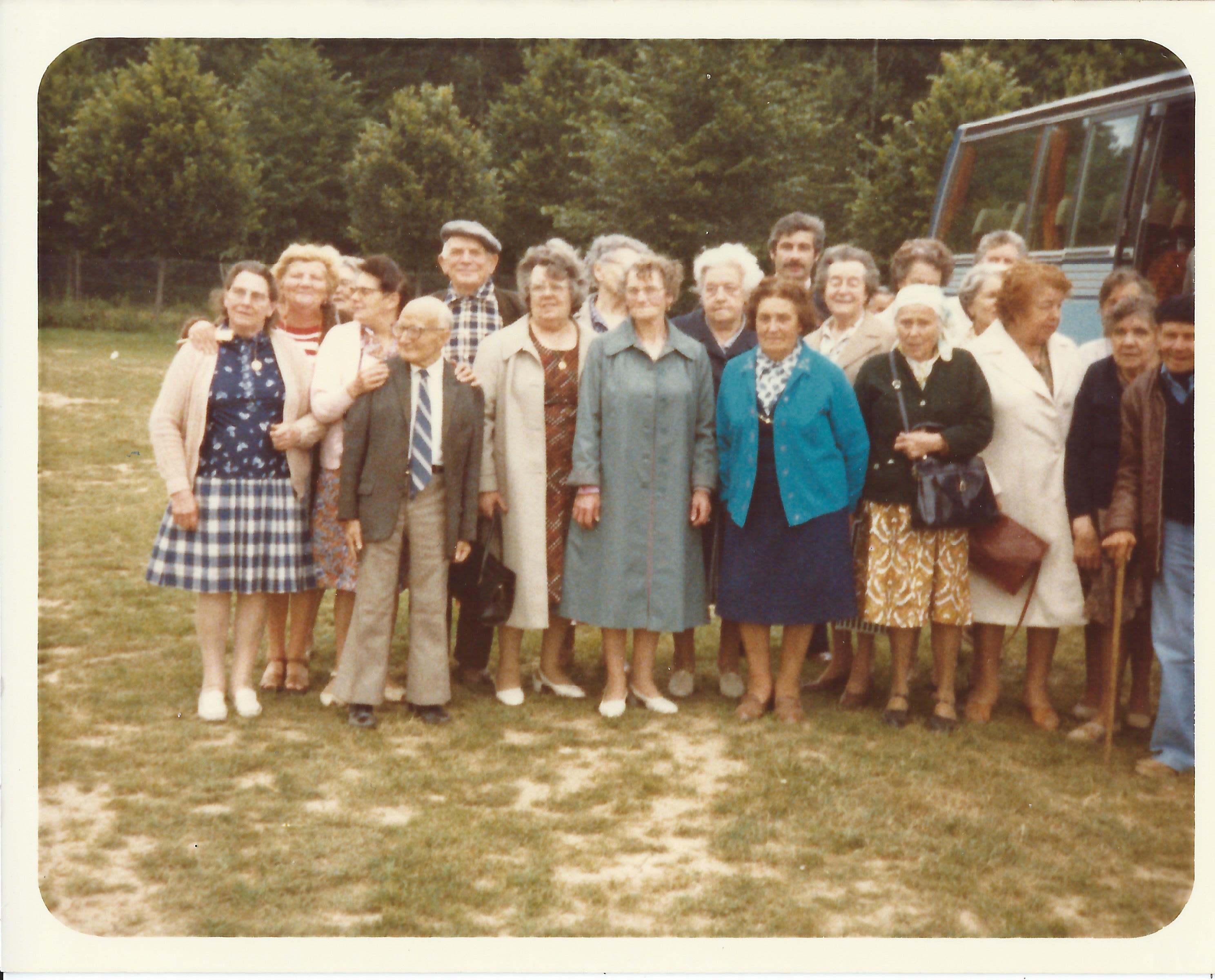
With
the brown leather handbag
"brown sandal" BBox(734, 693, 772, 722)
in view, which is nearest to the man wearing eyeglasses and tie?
"brown sandal" BBox(734, 693, 772, 722)

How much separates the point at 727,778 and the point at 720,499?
118 cm

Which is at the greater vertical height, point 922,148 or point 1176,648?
point 922,148

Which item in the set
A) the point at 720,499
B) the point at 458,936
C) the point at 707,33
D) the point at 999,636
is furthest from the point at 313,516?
the point at 999,636

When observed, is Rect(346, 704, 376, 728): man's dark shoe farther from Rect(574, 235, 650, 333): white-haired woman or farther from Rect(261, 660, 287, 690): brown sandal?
Rect(574, 235, 650, 333): white-haired woman

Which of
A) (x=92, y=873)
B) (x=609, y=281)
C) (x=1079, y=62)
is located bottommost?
(x=92, y=873)

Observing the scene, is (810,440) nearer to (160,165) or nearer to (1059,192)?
(160,165)

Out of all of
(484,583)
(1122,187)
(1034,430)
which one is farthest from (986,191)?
(484,583)

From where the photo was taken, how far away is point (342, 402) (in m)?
4.97

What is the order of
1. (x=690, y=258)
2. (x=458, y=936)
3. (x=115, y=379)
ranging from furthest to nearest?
(x=690, y=258)
(x=115, y=379)
(x=458, y=936)

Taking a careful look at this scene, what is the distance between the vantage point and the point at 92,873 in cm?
399

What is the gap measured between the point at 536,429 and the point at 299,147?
2052mm

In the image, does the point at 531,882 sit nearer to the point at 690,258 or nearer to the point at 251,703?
the point at 251,703

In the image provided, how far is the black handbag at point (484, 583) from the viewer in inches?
205

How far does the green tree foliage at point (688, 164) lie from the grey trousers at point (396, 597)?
2.06 meters
